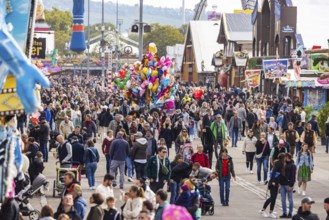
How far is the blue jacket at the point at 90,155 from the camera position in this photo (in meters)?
25.9

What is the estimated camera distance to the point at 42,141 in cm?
3281

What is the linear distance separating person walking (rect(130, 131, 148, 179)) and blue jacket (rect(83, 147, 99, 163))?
97cm

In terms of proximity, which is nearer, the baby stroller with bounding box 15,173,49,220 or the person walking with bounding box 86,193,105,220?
the person walking with bounding box 86,193,105,220

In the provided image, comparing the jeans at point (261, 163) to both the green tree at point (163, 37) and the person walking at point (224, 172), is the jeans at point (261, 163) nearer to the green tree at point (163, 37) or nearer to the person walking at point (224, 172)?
the person walking at point (224, 172)

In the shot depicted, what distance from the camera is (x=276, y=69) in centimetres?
6131

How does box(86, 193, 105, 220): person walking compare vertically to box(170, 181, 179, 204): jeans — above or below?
above

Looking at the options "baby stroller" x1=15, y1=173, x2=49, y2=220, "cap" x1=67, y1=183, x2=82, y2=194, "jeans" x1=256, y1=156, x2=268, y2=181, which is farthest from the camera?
"jeans" x1=256, y1=156, x2=268, y2=181

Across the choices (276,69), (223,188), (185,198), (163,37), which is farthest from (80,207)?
(163,37)

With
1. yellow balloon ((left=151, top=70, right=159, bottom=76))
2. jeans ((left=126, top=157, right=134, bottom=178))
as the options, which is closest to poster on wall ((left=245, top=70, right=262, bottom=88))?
yellow balloon ((left=151, top=70, right=159, bottom=76))

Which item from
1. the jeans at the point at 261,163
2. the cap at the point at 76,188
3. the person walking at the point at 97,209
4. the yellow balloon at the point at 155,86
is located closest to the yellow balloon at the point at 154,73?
the yellow balloon at the point at 155,86

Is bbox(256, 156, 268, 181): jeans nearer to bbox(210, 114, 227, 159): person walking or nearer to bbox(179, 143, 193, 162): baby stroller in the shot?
bbox(179, 143, 193, 162): baby stroller

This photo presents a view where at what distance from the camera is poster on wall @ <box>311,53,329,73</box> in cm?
6006

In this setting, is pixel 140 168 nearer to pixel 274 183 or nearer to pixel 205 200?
pixel 205 200

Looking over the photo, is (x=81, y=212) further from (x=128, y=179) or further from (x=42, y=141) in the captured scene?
(x=42, y=141)
